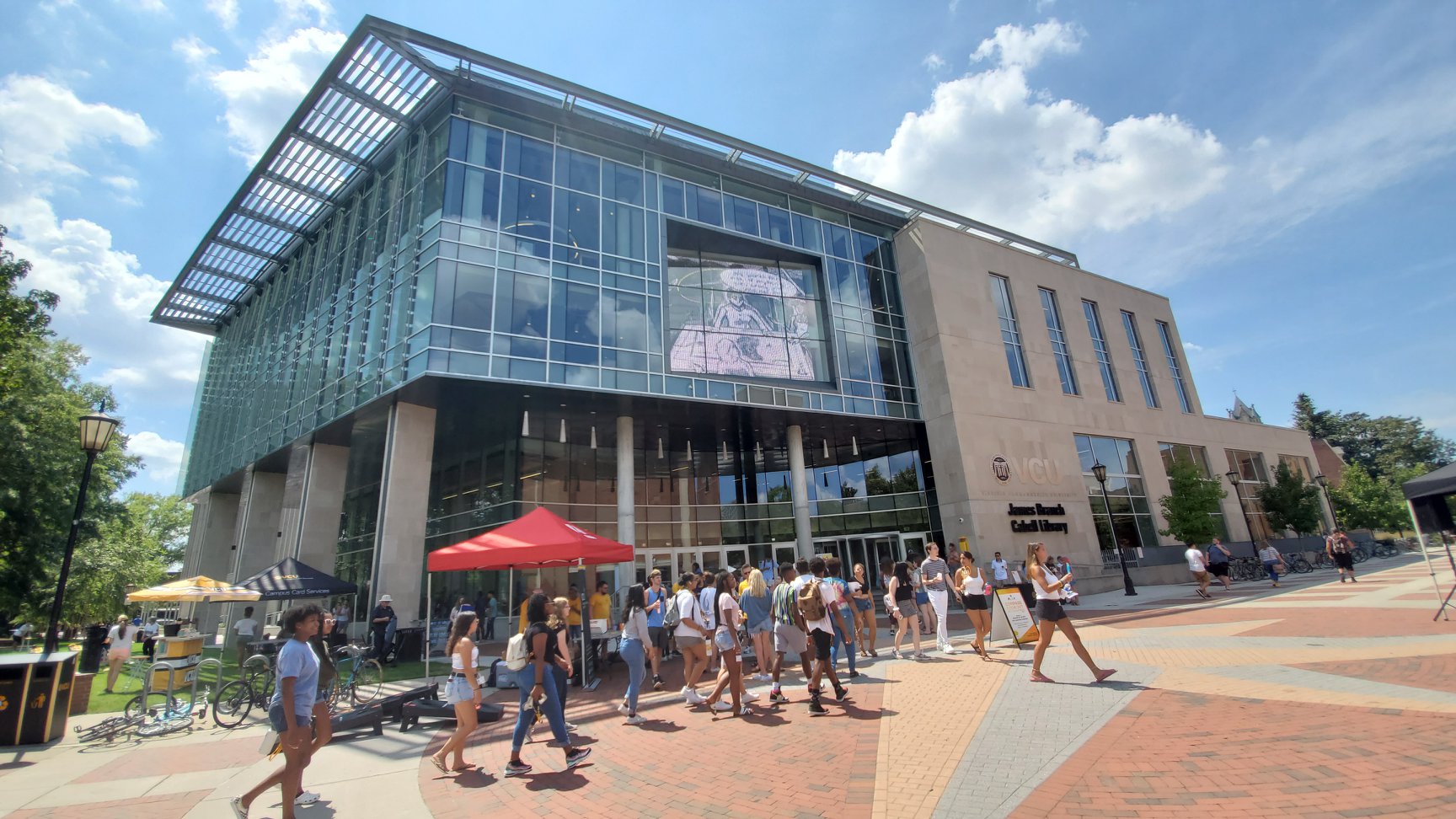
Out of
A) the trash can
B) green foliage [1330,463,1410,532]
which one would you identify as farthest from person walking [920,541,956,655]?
green foliage [1330,463,1410,532]

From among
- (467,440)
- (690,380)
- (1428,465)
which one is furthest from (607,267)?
(1428,465)

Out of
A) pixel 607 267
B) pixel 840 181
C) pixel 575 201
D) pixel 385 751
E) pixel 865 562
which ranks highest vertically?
pixel 840 181

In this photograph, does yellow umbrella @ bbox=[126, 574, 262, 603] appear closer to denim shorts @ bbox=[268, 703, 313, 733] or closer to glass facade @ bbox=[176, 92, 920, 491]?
glass facade @ bbox=[176, 92, 920, 491]

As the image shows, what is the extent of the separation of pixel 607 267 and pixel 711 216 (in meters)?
6.16

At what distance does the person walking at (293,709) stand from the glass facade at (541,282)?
14.7 m

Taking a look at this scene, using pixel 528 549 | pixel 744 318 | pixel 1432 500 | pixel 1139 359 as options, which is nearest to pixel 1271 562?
pixel 1432 500

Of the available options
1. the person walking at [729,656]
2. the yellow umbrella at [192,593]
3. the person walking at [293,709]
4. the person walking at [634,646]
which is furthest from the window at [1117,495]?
the yellow umbrella at [192,593]

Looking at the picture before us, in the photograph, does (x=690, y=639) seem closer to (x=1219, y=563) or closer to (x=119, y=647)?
(x=119, y=647)

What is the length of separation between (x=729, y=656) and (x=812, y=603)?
1.34 meters

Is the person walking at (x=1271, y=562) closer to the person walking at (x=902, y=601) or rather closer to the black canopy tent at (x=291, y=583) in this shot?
the person walking at (x=902, y=601)

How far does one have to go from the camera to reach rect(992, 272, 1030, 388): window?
30172 millimetres

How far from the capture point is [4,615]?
1111 inches

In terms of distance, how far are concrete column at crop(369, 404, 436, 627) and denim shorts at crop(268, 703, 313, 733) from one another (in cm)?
1499

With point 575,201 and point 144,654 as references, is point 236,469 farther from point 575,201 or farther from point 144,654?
point 575,201
